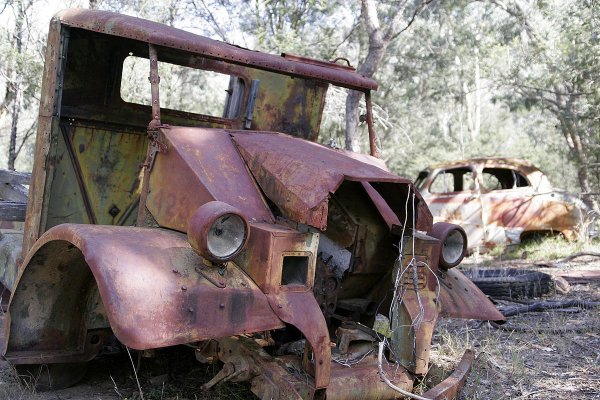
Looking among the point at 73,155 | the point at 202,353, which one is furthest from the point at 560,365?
the point at 73,155

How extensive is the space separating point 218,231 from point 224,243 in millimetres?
73

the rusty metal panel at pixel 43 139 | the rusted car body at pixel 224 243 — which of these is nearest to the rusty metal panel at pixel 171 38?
the rusted car body at pixel 224 243

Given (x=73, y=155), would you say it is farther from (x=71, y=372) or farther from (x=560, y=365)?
(x=560, y=365)

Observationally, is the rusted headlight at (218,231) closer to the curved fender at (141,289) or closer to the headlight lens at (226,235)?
the headlight lens at (226,235)

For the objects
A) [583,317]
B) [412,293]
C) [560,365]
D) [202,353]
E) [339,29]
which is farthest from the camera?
[339,29]

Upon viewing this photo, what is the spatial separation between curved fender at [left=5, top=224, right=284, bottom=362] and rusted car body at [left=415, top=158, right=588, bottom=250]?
8.52m

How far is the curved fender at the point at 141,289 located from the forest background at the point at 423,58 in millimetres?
7330

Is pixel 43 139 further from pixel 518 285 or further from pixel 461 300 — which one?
pixel 518 285

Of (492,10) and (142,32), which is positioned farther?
(492,10)

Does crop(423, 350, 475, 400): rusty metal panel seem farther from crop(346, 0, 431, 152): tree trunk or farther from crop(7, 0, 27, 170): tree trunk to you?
crop(7, 0, 27, 170): tree trunk

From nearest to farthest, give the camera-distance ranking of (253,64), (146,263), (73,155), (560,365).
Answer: (146,263) → (560,365) → (253,64) → (73,155)

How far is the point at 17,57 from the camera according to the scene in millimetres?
12062

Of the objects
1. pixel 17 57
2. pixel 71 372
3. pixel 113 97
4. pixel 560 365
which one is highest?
pixel 17 57

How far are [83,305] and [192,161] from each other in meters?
1.18
